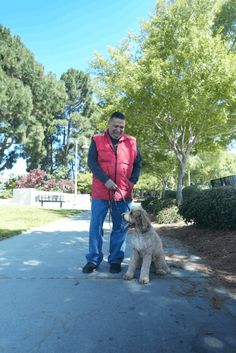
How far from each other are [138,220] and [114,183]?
0.62 metres

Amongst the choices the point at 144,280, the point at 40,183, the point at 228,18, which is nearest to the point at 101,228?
the point at 144,280

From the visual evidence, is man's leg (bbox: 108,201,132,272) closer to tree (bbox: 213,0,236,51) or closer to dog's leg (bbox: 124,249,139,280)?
dog's leg (bbox: 124,249,139,280)

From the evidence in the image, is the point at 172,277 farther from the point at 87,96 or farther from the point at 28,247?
the point at 87,96

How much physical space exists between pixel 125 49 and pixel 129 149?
11.8 m

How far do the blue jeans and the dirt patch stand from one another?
119cm

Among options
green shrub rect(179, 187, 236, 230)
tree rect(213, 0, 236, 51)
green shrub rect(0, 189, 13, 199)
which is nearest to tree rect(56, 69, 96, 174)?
green shrub rect(0, 189, 13, 199)

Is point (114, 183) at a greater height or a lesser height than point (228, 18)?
lesser

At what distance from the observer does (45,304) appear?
11.5 ft

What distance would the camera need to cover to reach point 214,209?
7.56m

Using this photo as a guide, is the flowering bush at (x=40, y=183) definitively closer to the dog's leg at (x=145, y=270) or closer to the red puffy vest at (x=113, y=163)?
the red puffy vest at (x=113, y=163)

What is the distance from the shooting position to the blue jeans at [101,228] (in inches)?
190

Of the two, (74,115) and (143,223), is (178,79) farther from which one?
(74,115)

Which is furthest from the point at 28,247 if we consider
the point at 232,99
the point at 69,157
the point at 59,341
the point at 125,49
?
the point at 69,157

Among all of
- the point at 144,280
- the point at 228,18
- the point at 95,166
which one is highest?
the point at 228,18
